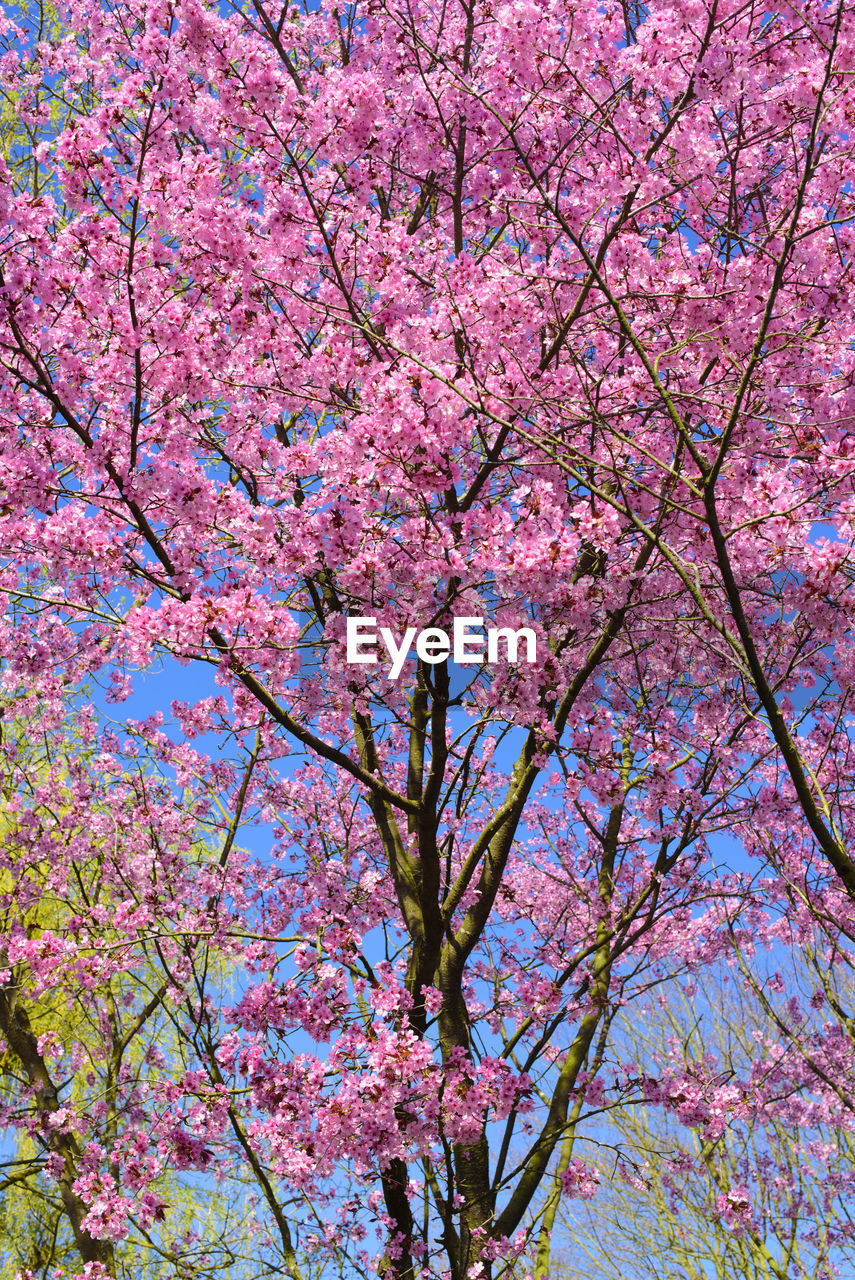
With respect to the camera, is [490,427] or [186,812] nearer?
[490,427]

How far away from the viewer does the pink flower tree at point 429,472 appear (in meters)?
4.49

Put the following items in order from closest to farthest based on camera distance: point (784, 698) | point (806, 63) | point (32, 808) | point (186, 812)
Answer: point (806, 63)
point (784, 698)
point (186, 812)
point (32, 808)

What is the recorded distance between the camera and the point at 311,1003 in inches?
202

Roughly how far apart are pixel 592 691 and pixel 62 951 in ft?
12.0

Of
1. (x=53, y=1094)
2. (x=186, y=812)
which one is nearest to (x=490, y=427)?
(x=186, y=812)

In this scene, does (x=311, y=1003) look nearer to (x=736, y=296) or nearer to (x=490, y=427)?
(x=490, y=427)

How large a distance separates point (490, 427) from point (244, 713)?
241 centimetres

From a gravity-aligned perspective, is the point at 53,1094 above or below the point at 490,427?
below

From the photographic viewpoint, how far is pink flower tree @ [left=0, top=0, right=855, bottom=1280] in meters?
4.49

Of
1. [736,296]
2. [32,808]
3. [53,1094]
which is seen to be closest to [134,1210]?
[53,1094]

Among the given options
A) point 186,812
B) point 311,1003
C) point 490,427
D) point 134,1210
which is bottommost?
point 134,1210

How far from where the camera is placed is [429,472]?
4.64m

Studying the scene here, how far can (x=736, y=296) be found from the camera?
5.11 metres

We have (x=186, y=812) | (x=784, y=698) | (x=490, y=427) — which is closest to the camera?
(x=490, y=427)
